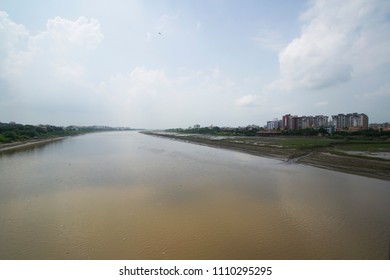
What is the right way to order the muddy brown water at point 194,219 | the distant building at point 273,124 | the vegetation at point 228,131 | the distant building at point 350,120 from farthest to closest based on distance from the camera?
1. the distant building at point 273,124
2. the distant building at point 350,120
3. the vegetation at point 228,131
4. the muddy brown water at point 194,219

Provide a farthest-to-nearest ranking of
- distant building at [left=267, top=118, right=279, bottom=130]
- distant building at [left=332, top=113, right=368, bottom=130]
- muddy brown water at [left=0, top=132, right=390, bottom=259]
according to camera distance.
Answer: distant building at [left=267, top=118, right=279, bottom=130] < distant building at [left=332, top=113, right=368, bottom=130] < muddy brown water at [left=0, top=132, right=390, bottom=259]

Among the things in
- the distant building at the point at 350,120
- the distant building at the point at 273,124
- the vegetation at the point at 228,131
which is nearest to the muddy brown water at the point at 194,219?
the vegetation at the point at 228,131

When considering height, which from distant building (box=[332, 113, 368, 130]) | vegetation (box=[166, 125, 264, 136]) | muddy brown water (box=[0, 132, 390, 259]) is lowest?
muddy brown water (box=[0, 132, 390, 259])

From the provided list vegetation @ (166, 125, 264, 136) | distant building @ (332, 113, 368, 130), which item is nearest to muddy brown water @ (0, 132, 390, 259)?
vegetation @ (166, 125, 264, 136)

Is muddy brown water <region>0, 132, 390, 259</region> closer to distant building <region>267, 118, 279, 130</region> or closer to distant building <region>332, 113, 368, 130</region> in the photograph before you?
distant building <region>332, 113, 368, 130</region>

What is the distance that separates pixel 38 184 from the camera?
37.9 ft

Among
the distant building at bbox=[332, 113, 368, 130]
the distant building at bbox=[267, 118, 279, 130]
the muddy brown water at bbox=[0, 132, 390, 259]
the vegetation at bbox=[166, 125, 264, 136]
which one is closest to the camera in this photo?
the muddy brown water at bbox=[0, 132, 390, 259]

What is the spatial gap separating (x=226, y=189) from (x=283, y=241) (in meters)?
5.15

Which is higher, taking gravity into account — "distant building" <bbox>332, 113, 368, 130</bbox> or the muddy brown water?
"distant building" <bbox>332, 113, 368, 130</bbox>

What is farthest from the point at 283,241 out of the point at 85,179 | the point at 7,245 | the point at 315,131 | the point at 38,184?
the point at 315,131

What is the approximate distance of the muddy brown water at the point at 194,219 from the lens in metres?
5.27

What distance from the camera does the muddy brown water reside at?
17.3 feet

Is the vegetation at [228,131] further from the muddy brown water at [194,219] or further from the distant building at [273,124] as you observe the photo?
the muddy brown water at [194,219]

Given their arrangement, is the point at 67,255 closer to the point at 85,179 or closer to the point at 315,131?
the point at 85,179
